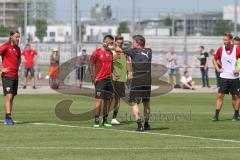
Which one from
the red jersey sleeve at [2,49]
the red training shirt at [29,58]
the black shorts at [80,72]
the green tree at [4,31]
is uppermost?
the green tree at [4,31]

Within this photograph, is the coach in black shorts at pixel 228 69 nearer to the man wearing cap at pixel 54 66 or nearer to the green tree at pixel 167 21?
the man wearing cap at pixel 54 66

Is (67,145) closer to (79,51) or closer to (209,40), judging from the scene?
(79,51)

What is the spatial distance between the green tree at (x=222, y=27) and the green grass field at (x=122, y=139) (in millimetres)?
24282

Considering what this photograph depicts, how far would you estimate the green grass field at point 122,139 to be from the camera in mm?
13039

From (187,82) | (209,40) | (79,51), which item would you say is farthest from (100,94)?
(209,40)

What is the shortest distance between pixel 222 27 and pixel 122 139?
32649 mm

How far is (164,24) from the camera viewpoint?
54844 millimetres

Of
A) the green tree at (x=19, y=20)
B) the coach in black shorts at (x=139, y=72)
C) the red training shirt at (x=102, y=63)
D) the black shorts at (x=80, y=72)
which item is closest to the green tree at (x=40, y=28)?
the green tree at (x=19, y=20)

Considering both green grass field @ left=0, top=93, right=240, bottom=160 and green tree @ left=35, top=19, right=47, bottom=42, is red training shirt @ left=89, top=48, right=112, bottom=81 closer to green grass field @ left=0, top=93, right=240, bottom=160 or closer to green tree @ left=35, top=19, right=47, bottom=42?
green grass field @ left=0, top=93, right=240, bottom=160

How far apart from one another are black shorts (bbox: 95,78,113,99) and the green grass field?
29.6 inches

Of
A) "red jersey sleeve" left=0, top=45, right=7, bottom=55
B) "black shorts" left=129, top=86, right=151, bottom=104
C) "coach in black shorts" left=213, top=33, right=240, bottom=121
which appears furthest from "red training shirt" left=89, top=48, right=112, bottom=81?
"coach in black shorts" left=213, top=33, right=240, bottom=121

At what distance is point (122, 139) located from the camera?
15.3m

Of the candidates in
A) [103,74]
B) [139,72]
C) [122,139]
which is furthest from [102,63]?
[122,139]

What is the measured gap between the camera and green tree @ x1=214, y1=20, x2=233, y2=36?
4678 centimetres
